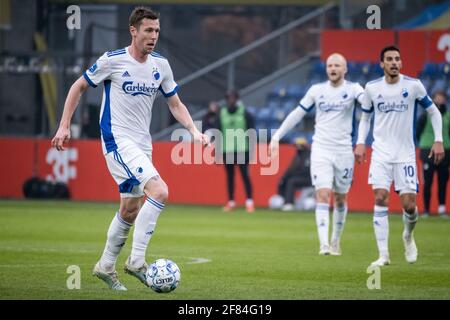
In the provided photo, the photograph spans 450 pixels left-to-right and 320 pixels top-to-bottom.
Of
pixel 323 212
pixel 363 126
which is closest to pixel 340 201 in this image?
pixel 323 212

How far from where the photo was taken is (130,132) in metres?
10.6

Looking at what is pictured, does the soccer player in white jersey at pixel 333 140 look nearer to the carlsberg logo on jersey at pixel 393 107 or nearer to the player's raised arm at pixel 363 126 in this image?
the player's raised arm at pixel 363 126

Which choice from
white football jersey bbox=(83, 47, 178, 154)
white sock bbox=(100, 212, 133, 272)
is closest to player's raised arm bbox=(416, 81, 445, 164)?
white football jersey bbox=(83, 47, 178, 154)

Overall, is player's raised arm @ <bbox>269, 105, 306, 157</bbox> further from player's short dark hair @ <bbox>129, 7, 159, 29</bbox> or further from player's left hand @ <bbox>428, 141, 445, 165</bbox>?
player's short dark hair @ <bbox>129, 7, 159, 29</bbox>

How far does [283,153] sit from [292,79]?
462 centimetres

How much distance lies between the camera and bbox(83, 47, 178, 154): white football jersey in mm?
10555

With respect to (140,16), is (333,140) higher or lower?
lower

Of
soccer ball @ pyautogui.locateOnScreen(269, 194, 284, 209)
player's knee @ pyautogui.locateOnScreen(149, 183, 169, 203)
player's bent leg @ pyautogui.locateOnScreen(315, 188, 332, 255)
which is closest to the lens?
player's knee @ pyautogui.locateOnScreen(149, 183, 169, 203)

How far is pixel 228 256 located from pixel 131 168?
4.16 meters

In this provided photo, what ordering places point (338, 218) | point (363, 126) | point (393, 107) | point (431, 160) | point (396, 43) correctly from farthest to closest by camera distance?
point (396, 43), point (431, 160), point (338, 218), point (363, 126), point (393, 107)

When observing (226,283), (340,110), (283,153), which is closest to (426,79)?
(283,153)

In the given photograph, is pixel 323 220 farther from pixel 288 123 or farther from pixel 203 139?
pixel 203 139
